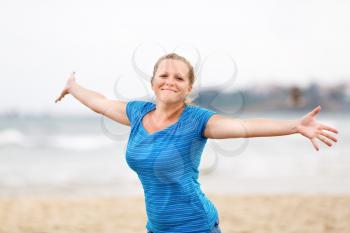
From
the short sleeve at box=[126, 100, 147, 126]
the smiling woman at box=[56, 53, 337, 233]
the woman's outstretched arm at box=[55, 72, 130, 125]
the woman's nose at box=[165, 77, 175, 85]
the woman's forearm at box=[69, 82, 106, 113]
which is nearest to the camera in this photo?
the smiling woman at box=[56, 53, 337, 233]

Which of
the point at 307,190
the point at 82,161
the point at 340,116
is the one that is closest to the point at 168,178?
the point at 307,190

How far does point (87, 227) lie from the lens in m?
5.89

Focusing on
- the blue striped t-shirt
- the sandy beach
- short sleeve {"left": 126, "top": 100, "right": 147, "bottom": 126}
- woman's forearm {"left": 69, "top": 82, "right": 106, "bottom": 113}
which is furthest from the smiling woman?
the sandy beach

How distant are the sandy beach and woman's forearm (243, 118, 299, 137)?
11.5 feet

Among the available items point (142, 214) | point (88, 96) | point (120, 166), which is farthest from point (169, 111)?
point (120, 166)

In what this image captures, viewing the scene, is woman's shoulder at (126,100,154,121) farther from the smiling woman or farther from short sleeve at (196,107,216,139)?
short sleeve at (196,107,216,139)

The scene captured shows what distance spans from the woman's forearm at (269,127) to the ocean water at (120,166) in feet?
2.92

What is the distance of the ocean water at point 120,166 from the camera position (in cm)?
945

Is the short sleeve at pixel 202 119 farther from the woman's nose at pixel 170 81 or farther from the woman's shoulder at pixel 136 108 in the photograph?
the woman's shoulder at pixel 136 108

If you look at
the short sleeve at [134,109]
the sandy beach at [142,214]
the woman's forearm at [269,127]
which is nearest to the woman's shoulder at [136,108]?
the short sleeve at [134,109]

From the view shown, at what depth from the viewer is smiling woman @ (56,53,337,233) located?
7.74ft

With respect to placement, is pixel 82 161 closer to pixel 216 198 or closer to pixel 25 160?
pixel 25 160

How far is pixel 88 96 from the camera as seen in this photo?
3.09m

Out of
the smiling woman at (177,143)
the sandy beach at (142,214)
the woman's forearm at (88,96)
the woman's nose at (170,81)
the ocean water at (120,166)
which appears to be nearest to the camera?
the smiling woman at (177,143)
